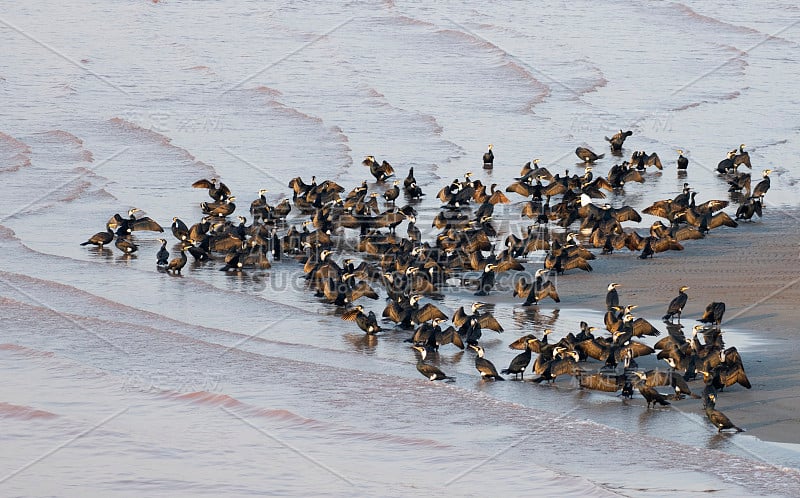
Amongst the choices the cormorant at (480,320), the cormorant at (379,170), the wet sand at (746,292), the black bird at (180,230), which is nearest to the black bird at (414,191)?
the cormorant at (379,170)

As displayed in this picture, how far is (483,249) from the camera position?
17875mm

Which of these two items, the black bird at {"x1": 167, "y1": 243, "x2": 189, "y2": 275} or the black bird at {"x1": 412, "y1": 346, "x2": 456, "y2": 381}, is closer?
the black bird at {"x1": 412, "y1": 346, "x2": 456, "y2": 381}

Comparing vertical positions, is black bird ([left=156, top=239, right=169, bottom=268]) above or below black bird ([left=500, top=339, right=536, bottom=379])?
above

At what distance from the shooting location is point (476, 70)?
3422 cm

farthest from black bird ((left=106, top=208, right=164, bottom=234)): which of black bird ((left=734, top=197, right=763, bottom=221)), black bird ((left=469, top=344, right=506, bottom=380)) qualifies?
black bird ((left=734, top=197, right=763, bottom=221))

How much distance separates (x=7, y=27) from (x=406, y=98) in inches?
610

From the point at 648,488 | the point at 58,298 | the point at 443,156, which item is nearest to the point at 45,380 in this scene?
the point at 58,298

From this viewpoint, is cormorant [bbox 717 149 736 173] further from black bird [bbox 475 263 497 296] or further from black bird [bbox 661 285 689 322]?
black bird [bbox 661 285 689 322]

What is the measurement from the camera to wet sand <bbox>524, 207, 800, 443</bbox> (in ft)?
39.8

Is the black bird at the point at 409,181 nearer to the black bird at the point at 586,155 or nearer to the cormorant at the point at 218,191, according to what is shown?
the cormorant at the point at 218,191

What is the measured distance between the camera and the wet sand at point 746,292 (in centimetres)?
1214

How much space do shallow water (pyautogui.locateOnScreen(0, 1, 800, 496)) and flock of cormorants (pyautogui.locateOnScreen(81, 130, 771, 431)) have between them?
0.26m

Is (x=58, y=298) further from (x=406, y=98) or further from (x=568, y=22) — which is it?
(x=568, y=22)

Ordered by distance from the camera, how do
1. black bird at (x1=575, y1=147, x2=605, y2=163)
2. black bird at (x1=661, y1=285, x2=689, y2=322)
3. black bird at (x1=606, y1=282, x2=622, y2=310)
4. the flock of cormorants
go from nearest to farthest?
the flock of cormorants, black bird at (x1=661, y1=285, x2=689, y2=322), black bird at (x1=606, y1=282, x2=622, y2=310), black bird at (x1=575, y1=147, x2=605, y2=163)
